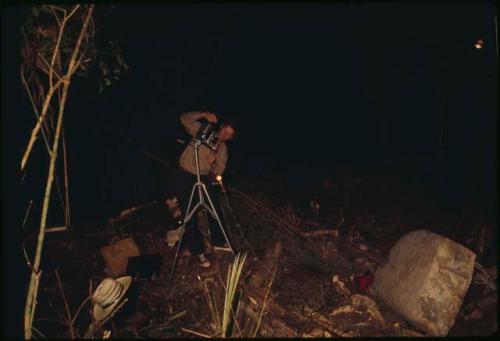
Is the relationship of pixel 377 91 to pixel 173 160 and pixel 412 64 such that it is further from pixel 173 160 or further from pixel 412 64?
pixel 173 160

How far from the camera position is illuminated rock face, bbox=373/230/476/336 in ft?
14.8

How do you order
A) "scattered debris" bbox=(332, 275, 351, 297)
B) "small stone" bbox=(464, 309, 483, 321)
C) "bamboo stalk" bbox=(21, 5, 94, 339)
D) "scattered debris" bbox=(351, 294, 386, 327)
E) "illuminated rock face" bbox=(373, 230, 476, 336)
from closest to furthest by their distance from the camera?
1. "bamboo stalk" bbox=(21, 5, 94, 339)
2. "illuminated rock face" bbox=(373, 230, 476, 336)
3. "small stone" bbox=(464, 309, 483, 321)
4. "scattered debris" bbox=(351, 294, 386, 327)
5. "scattered debris" bbox=(332, 275, 351, 297)

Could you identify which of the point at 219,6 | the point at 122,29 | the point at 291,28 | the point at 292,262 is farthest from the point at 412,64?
the point at 122,29

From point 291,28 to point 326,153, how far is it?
3.45 metres

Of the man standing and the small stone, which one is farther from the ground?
the man standing

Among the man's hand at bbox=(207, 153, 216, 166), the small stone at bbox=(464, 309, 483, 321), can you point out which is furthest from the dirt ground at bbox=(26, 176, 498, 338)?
the man's hand at bbox=(207, 153, 216, 166)

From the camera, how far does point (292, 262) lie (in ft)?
20.0

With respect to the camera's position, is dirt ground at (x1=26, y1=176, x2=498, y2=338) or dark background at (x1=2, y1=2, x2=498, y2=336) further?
dark background at (x1=2, y1=2, x2=498, y2=336)

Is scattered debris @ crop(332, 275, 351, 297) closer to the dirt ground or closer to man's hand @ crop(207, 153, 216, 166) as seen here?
the dirt ground

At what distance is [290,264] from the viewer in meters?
6.07

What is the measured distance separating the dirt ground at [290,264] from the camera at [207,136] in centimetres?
182

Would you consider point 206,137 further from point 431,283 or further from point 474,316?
point 474,316

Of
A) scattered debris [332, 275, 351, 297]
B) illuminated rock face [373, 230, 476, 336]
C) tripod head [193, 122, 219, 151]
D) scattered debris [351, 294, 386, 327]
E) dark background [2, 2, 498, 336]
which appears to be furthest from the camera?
dark background [2, 2, 498, 336]

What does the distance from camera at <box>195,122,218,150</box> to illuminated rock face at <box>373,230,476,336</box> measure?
3136 millimetres
